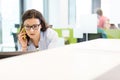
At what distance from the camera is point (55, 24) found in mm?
7605

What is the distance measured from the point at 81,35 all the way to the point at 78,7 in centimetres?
329

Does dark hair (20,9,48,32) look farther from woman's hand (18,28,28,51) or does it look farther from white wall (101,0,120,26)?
white wall (101,0,120,26)

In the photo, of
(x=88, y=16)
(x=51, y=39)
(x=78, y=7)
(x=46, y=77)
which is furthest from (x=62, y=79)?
(x=78, y=7)

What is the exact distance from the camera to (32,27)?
2191 mm

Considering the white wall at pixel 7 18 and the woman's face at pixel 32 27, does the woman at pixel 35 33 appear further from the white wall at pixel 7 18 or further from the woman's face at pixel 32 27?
the white wall at pixel 7 18

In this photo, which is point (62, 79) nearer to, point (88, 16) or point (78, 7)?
point (88, 16)

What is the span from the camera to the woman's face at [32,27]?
2118 millimetres

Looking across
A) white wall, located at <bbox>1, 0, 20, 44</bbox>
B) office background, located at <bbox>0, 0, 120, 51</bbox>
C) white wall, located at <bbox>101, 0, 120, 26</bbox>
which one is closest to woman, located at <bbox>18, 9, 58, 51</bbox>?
office background, located at <bbox>0, 0, 120, 51</bbox>

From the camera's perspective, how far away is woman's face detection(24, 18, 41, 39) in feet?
6.95

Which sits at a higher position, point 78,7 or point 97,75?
point 78,7

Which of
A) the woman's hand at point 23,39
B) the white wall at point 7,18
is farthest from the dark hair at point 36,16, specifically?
the white wall at point 7,18

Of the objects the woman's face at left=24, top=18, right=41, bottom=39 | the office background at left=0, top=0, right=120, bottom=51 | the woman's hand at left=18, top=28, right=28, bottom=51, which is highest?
the office background at left=0, top=0, right=120, bottom=51

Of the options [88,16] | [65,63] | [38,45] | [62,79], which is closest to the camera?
[62,79]

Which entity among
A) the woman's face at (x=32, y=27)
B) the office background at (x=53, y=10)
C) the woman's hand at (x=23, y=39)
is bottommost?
the woman's hand at (x=23, y=39)
